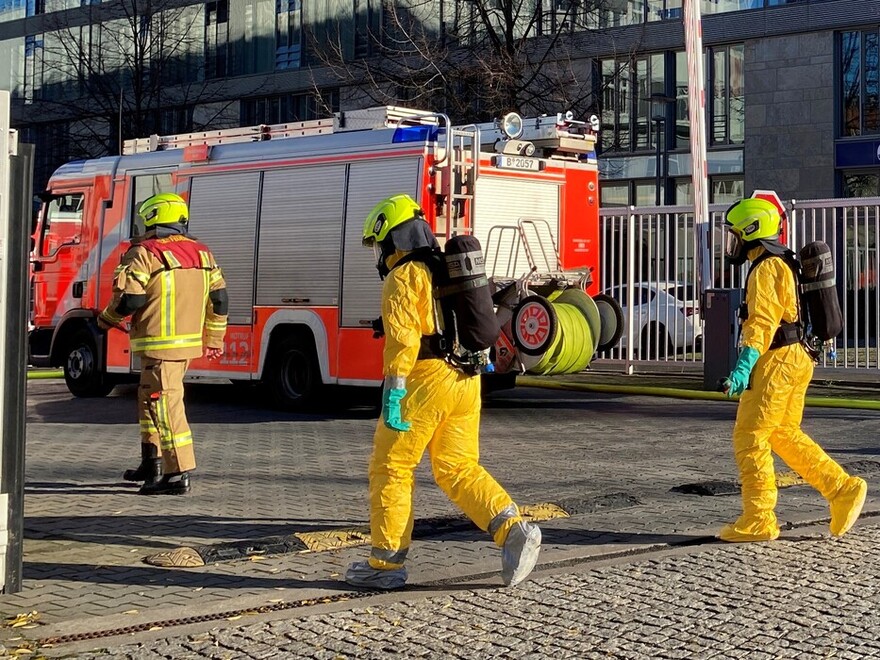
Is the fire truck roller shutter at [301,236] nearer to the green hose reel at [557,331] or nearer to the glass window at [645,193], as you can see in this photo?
the green hose reel at [557,331]

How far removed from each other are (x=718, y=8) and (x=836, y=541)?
1100 inches

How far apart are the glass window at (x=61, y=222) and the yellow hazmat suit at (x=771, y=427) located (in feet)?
36.1

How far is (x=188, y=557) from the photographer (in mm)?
6832

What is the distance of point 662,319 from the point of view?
18.7 meters

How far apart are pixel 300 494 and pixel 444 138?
5363 mm

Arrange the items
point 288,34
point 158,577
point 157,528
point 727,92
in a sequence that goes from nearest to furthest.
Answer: point 158,577
point 157,528
point 727,92
point 288,34

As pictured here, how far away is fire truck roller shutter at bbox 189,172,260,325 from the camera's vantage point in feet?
49.7

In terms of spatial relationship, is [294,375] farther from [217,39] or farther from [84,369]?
[217,39]

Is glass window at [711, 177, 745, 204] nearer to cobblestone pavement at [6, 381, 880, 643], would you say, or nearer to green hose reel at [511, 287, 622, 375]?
cobblestone pavement at [6, 381, 880, 643]

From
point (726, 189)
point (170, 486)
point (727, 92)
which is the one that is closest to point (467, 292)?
point (170, 486)

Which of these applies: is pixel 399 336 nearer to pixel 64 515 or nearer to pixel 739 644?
pixel 739 644

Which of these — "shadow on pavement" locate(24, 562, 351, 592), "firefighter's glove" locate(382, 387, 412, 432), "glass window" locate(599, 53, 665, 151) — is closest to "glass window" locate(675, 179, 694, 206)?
"glass window" locate(599, 53, 665, 151)

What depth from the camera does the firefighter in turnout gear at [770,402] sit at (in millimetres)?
7242

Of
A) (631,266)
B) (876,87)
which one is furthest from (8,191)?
(876,87)
